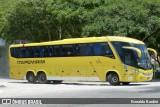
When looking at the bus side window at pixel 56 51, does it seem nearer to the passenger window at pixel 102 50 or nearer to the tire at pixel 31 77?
the tire at pixel 31 77

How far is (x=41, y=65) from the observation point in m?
32.4

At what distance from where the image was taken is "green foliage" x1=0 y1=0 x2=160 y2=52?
33750mm

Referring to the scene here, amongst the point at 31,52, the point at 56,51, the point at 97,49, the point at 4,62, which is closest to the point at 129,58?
the point at 97,49

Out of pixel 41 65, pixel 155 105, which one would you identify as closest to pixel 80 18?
pixel 41 65

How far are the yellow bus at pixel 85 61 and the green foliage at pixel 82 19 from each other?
13.8ft

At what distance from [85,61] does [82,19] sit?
6903mm

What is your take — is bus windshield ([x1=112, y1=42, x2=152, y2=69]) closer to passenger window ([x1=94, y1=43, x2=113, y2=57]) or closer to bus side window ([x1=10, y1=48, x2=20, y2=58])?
passenger window ([x1=94, y1=43, x2=113, y2=57])

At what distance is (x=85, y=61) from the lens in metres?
29.5

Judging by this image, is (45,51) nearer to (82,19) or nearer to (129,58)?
(82,19)

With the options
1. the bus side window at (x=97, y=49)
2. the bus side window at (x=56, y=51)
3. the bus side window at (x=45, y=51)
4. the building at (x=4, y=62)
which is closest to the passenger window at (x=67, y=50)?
the bus side window at (x=56, y=51)

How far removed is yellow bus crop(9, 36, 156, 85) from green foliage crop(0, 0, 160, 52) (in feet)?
13.8

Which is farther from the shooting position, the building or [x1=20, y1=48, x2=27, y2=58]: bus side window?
the building

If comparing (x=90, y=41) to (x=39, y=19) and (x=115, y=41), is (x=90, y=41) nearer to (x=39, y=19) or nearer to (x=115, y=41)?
(x=115, y=41)

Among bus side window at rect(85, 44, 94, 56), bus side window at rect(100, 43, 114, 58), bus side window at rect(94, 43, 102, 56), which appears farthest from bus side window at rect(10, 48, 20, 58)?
bus side window at rect(100, 43, 114, 58)
